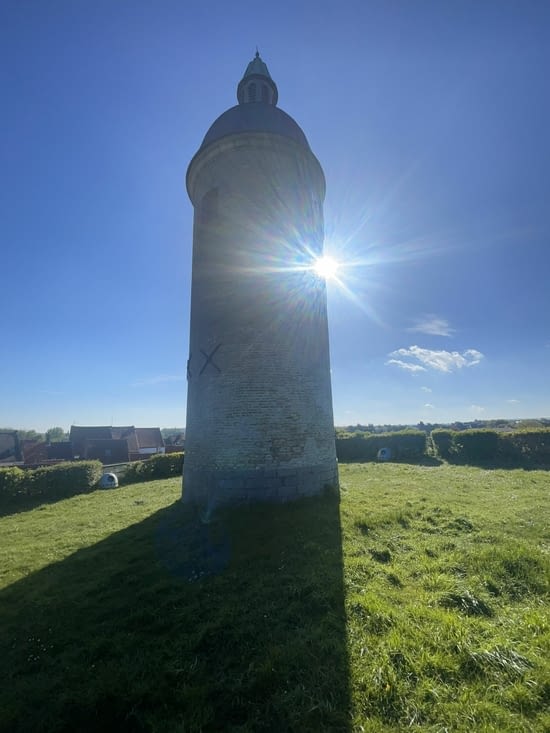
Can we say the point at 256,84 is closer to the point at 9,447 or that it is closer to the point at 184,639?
the point at 184,639

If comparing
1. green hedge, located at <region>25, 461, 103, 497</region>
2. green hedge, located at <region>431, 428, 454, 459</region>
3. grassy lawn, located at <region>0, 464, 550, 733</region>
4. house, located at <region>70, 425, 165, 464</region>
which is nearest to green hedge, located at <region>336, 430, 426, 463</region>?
green hedge, located at <region>431, 428, 454, 459</region>

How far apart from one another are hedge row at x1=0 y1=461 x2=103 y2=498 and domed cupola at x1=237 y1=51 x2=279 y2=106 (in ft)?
59.6

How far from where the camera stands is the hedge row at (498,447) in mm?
20594

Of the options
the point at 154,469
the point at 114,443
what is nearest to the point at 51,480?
the point at 154,469

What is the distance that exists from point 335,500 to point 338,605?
15.8 ft

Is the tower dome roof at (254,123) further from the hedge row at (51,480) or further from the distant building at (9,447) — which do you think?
the distant building at (9,447)

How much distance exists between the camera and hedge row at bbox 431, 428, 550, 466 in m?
20.6

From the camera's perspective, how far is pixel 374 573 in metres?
5.68

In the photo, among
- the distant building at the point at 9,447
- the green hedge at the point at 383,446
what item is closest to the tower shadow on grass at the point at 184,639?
the green hedge at the point at 383,446

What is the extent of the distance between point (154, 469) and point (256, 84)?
20091 mm

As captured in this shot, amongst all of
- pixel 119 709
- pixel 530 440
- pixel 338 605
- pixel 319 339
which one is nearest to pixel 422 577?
pixel 338 605

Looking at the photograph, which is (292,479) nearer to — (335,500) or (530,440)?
(335,500)

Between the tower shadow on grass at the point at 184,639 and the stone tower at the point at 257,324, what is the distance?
7.04 ft

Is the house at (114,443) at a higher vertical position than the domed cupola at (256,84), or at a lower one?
lower
